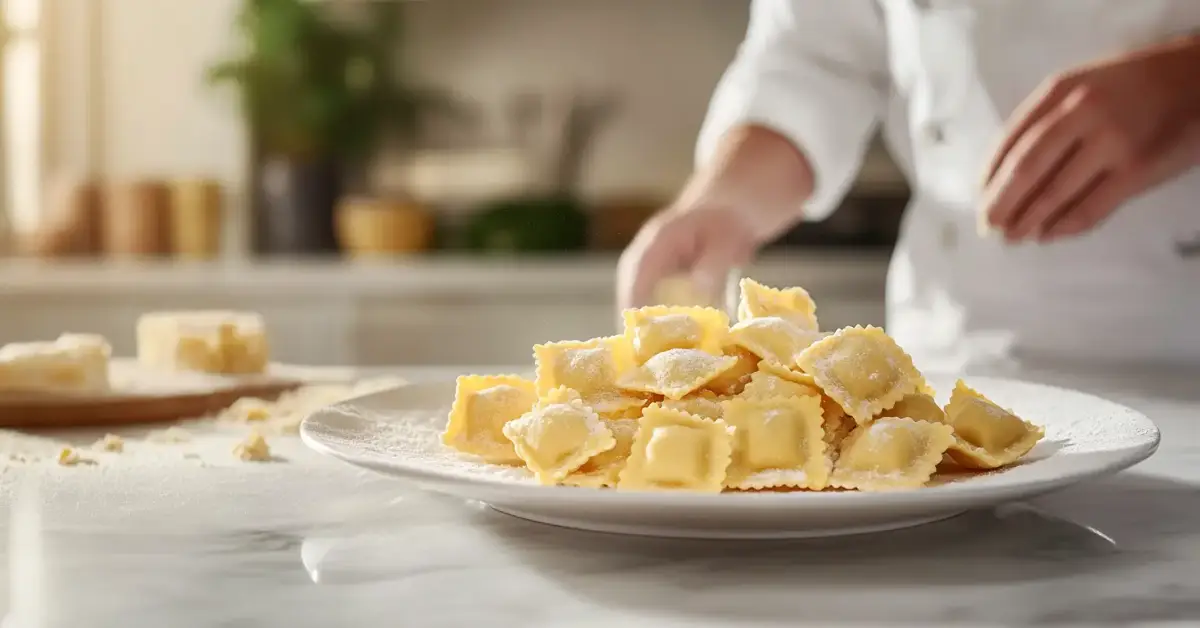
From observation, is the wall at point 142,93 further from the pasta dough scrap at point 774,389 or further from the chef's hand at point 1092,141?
the pasta dough scrap at point 774,389

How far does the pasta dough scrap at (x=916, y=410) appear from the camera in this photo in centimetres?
57

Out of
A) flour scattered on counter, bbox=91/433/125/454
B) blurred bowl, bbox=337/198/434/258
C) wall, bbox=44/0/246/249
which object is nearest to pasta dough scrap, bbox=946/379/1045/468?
flour scattered on counter, bbox=91/433/125/454

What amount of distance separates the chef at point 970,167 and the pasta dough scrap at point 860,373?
48 cm

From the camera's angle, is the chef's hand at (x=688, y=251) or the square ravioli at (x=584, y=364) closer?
the square ravioli at (x=584, y=364)

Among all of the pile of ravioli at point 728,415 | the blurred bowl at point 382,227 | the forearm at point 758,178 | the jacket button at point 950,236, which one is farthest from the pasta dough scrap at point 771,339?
the blurred bowl at point 382,227

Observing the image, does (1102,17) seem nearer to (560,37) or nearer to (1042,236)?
(1042,236)

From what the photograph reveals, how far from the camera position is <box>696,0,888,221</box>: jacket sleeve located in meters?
1.41

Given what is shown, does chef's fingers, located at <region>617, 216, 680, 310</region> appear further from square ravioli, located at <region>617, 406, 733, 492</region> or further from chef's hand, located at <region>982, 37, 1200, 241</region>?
square ravioli, located at <region>617, 406, 733, 492</region>

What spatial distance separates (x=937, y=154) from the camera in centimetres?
137

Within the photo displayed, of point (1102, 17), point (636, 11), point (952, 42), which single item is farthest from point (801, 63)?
point (636, 11)

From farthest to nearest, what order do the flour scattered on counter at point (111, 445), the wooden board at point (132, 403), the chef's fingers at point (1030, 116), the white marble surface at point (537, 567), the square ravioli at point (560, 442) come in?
the chef's fingers at point (1030, 116) → the wooden board at point (132, 403) → the flour scattered on counter at point (111, 445) → the square ravioli at point (560, 442) → the white marble surface at point (537, 567)

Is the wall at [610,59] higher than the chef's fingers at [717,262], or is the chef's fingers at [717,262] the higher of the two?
the wall at [610,59]

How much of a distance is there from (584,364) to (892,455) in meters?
0.15

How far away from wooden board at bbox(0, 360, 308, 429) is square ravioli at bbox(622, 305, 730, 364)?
17.6 inches
